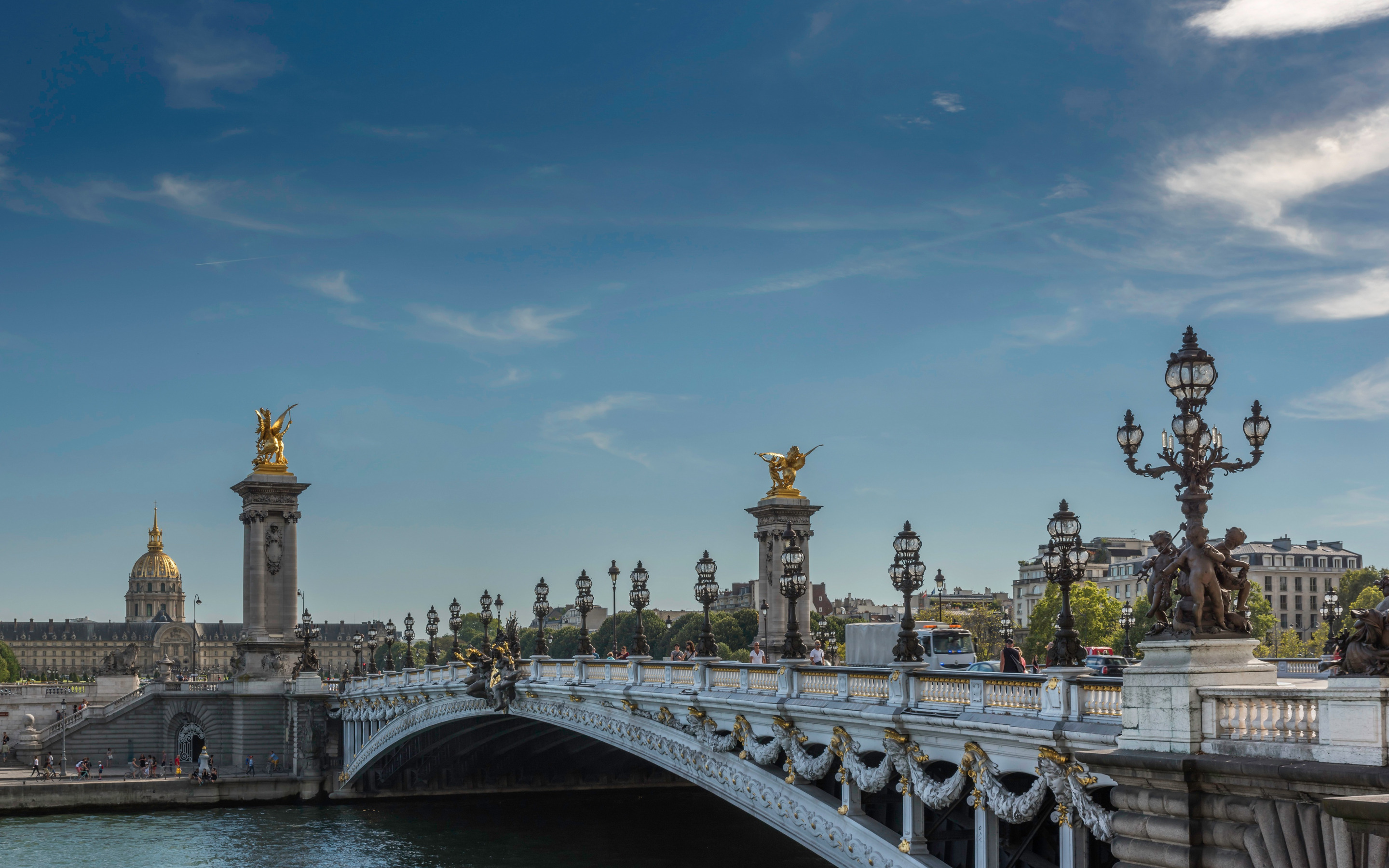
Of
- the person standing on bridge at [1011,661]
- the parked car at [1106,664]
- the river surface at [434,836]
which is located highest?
the person standing on bridge at [1011,661]

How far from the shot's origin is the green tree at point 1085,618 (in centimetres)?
8244

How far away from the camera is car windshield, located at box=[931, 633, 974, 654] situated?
38.2 meters

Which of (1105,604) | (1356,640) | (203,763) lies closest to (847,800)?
(1356,640)

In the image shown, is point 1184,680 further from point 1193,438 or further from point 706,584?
point 706,584

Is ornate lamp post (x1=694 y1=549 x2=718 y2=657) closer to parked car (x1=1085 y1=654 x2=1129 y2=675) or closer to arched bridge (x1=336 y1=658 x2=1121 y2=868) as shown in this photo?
arched bridge (x1=336 y1=658 x2=1121 y2=868)

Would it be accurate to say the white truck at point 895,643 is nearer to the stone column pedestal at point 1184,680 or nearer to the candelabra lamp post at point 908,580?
the candelabra lamp post at point 908,580

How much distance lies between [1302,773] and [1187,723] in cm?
143

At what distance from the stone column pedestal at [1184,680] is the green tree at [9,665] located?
181007mm

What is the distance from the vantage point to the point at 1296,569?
377 feet

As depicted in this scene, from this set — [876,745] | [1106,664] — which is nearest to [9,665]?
[1106,664]

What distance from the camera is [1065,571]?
18.5 metres

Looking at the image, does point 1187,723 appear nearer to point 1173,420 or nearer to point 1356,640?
point 1356,640

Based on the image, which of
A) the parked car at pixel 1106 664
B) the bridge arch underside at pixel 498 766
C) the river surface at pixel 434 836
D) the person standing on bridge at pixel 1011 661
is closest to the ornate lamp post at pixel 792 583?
the parked car at pixel 1106 664

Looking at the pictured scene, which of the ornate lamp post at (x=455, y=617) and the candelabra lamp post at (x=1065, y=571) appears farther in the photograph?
the ornate lamp post at (x=455, y=617)
